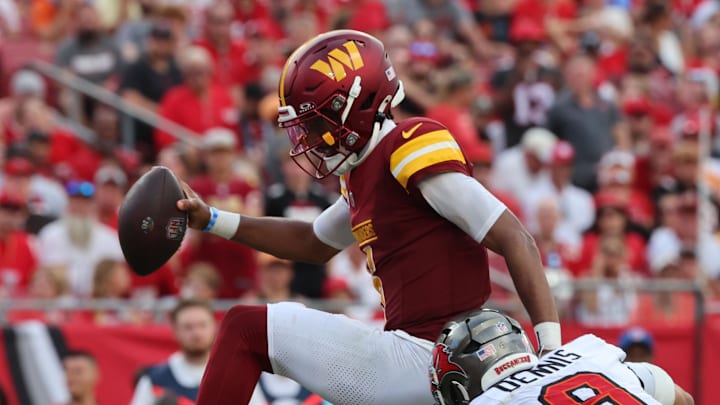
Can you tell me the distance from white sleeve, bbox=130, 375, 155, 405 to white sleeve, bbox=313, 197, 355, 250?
250 centimetres

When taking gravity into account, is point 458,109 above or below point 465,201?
below

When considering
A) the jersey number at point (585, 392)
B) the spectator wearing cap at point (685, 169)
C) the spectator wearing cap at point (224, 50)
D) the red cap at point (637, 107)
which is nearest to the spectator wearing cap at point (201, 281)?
the spectator wearing cap at point (224, 50)

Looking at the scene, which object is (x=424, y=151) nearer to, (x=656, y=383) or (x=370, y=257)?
(x=370, y=257)

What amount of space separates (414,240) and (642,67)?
840cm

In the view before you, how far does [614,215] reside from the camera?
32.2 feet

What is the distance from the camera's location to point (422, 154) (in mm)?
4547

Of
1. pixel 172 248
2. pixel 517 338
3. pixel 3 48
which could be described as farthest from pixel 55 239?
pixel 517 338

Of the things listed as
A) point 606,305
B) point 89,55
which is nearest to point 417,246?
point 606,305

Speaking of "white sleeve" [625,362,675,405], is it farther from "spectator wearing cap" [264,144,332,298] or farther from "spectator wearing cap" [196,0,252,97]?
"spectator wearing cap" [196,0,252,97]

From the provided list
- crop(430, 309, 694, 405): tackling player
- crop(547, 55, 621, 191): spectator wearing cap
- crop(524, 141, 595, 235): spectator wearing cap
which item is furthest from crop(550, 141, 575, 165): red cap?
crop(430, 309, 694, 405): tackling player

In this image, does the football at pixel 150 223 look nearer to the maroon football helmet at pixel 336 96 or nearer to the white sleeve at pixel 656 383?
the maroon football helmet at pixel 336 96

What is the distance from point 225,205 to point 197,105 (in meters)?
1.90

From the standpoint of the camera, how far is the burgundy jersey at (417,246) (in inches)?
183

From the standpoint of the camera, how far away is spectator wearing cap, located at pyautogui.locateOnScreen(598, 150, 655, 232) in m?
10.4
